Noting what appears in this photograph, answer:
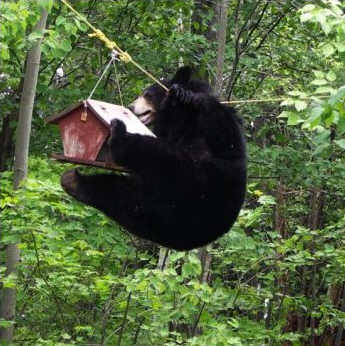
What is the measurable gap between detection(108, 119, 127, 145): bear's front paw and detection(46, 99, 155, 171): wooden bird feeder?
0.05 metres

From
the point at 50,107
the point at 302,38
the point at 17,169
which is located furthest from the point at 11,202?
the point at 302,38

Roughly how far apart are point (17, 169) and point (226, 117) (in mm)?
3051

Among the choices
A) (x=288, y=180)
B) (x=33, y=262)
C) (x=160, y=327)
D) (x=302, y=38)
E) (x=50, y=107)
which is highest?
(x=302, y=38)

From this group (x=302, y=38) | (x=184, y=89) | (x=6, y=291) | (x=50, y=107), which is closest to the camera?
(x=184, y=89)

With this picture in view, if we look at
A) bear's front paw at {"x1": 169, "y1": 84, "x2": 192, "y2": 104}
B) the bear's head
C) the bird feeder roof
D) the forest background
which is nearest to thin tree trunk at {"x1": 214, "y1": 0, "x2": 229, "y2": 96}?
the forest background

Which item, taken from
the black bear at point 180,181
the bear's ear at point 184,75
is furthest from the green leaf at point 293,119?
the bear's ear at point 184,75

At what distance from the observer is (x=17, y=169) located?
7656 millimetres

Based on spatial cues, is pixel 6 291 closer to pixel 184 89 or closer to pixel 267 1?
pixel 184 89

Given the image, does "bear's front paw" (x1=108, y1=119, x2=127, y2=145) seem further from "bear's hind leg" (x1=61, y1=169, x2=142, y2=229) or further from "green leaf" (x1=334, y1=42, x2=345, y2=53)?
"green leaf" (x1=334, y1=42, x2=345, y2=53)

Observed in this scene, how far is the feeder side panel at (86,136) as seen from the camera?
501 centimetres

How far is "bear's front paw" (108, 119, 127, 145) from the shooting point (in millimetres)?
4887

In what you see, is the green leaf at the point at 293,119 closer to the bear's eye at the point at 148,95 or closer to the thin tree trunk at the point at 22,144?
the bear's eye at the point at 148,95

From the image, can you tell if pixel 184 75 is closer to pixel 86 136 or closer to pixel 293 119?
pixel 86 136

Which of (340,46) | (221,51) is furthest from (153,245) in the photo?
(340,46)
